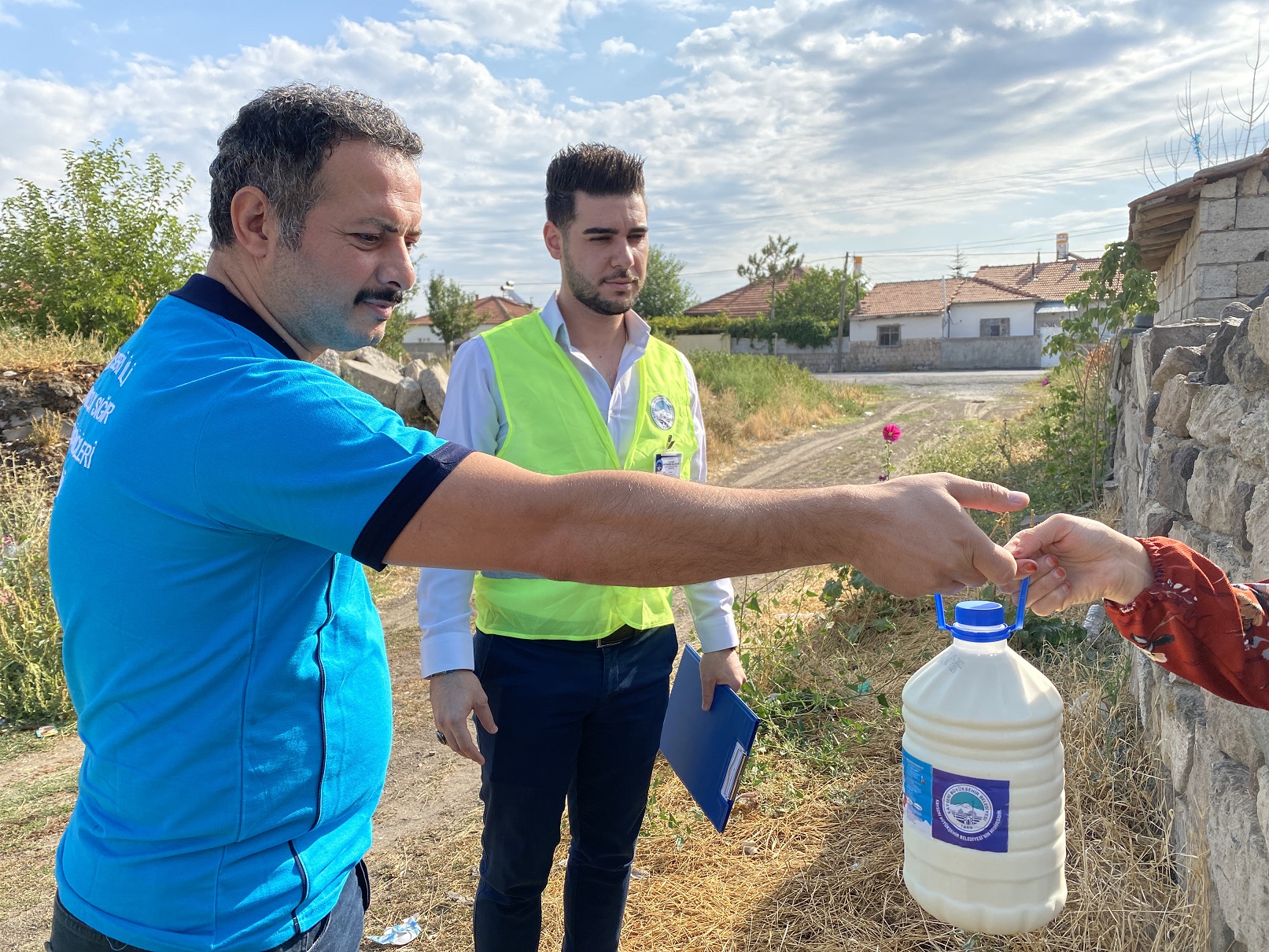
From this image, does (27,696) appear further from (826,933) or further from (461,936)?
(826,933)

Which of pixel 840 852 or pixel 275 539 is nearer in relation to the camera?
pixel 275 539

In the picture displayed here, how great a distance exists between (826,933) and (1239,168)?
19.9 feet

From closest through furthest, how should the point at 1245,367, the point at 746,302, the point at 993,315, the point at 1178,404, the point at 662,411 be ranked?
the point at 1245,367, the point at 662,411, the point at 1178,404, the point at 993,315, the point at 746,302

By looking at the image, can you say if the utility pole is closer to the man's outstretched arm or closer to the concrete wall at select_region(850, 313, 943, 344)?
the concrete wall at select_region(850, 313, 943, 344)

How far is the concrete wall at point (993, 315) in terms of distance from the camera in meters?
43.6

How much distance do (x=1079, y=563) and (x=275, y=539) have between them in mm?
1498

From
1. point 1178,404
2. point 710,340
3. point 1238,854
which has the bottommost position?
point 1238,854

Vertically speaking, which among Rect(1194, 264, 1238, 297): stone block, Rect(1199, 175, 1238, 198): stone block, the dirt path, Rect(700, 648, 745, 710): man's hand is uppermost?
Rect(1199, 175, 1238, 198): stone block

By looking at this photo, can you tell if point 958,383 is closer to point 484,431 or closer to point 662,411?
point 662,411

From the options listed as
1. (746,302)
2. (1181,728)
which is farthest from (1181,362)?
(746,302)

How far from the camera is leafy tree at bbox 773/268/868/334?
160 feet

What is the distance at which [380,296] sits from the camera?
152cm

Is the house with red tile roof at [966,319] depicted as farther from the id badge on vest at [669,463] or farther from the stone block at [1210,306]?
the id badge on vest at [669,463]

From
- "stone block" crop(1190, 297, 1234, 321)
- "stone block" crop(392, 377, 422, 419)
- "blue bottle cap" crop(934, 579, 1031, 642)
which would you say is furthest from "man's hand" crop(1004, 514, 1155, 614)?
"stone block" crop(392, 377, 422, 419)
